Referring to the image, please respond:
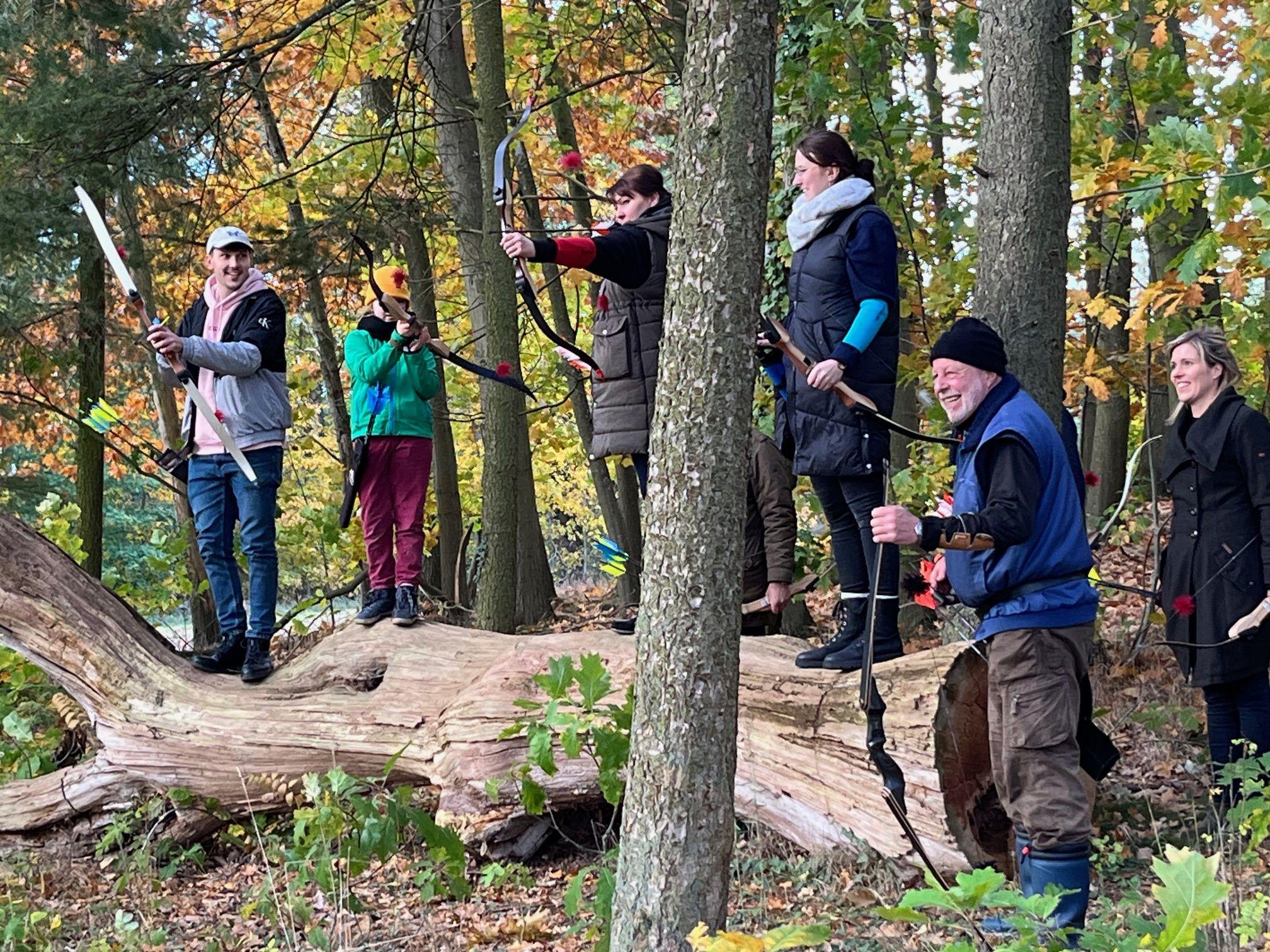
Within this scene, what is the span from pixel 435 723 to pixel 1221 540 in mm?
3341

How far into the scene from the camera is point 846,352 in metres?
4.25

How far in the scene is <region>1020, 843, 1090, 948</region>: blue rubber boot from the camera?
342 cm

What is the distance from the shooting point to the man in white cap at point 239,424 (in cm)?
533

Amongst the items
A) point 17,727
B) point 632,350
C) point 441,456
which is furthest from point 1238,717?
point 441,456

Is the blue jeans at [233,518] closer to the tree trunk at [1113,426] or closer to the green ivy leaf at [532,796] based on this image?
the green ivy leaf at [532,796]

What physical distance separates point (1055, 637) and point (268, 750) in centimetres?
351

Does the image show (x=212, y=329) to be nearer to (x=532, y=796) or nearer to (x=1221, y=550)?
(x=532, y=796)

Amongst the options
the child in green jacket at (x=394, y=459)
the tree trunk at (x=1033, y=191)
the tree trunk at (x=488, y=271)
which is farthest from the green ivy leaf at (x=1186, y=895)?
the tree trunk at (x=488, y=271)

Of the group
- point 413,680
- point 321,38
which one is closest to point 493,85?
point 321,38

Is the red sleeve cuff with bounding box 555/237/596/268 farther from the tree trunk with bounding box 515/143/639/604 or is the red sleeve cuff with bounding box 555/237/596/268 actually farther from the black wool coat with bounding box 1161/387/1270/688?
the tree trunk with bounding box 515/143/639/604

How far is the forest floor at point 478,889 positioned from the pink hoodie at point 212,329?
5.78 feet

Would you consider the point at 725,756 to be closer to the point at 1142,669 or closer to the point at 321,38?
the point at 1142,669

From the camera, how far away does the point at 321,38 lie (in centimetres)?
870

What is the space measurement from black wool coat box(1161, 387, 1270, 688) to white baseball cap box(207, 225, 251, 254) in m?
4.19
